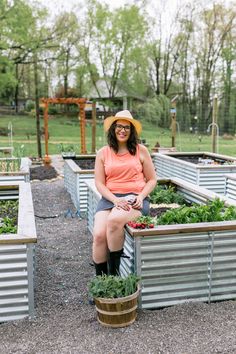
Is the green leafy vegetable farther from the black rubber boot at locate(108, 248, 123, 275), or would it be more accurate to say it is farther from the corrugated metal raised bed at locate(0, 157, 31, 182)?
the corrugated metal raised bed at locate(0, 157, 31, 182)

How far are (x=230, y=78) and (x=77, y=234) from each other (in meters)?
27.7

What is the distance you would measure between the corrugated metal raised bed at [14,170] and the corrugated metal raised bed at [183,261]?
3051 millimetres

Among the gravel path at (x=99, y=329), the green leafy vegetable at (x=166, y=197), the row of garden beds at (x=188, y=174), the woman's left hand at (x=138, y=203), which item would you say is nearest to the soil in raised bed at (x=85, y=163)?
the row of garden beds at (x=188, y=174)

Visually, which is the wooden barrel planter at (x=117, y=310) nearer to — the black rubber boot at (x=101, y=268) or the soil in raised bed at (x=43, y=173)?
the black rubber boot at (x=101, y=268)

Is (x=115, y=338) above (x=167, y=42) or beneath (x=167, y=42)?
beneath

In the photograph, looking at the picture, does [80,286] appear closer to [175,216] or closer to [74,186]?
[175,216]

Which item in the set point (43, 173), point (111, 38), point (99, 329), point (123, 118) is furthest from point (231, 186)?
point (111, 38)

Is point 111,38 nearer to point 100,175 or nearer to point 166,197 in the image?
point 166,197

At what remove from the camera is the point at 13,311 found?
2.63 meters

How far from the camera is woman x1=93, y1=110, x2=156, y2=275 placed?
9.52 ft

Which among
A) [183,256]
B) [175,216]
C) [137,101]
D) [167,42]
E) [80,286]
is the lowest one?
[80,286]

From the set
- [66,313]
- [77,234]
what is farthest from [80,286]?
[77,234]

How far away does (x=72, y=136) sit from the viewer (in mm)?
22453

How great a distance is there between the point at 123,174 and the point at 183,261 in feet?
2.57
